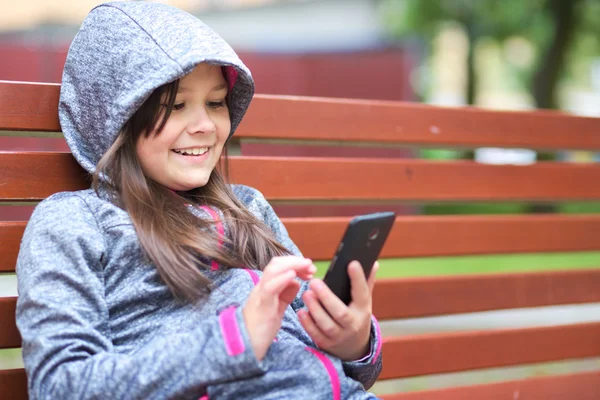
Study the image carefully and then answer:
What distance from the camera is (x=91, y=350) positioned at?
5.35 ft

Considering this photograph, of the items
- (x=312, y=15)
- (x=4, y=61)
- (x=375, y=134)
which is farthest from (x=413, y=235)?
(x=312, y=15)

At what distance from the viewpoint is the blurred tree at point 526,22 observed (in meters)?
9.87

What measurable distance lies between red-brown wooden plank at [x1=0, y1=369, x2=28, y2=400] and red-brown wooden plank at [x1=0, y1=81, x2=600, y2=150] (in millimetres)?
684

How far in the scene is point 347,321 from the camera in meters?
1.81

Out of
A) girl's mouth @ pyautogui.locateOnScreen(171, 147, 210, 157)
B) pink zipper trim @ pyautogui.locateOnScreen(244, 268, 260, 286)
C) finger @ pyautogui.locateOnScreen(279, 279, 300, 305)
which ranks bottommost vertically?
pink zipper trim @ pyautogui.locateOnScreen(244, 268, 260, 286)

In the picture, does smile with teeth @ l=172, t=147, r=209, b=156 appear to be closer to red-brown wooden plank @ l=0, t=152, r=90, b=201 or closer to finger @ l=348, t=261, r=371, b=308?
red-brown wooden plank @ l=0, t=152, r=90, b=201

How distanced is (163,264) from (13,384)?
2.34ft

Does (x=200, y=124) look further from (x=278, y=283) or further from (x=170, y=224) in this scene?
(x=278, y=283)

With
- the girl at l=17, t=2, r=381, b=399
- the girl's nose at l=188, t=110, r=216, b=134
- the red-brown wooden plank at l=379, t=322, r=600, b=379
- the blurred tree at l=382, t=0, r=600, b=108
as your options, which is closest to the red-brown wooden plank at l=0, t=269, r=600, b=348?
the red-brown wooden plank at l=379, t=322, r=600, b=379

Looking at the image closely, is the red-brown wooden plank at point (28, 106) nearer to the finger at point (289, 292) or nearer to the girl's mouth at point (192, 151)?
the girl's mouth at point (192, 151)

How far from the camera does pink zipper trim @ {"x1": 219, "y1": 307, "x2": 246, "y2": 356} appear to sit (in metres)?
1.60

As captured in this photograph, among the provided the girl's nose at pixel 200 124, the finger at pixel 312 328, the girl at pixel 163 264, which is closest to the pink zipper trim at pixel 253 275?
the girl at pixel 163 264

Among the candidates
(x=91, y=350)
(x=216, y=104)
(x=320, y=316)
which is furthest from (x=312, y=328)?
(x=216, y=104)

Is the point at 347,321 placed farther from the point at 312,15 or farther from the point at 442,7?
the point at 312,15
